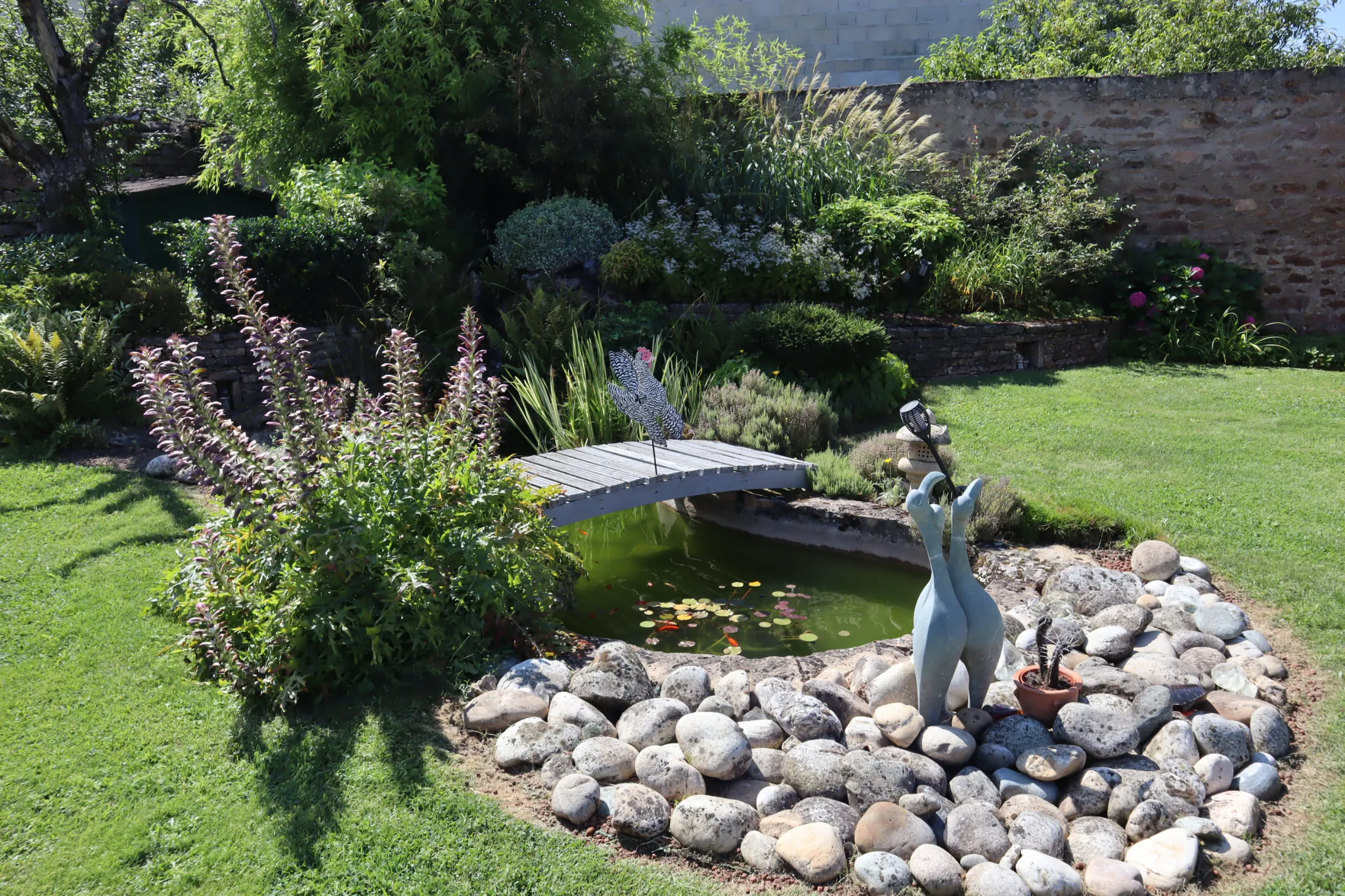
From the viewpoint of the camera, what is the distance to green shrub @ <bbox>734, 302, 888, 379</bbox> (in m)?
7.83

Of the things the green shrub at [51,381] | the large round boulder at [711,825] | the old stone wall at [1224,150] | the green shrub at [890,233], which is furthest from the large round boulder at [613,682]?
the old stone wall at [1224,150]

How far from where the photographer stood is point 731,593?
544 centimetres

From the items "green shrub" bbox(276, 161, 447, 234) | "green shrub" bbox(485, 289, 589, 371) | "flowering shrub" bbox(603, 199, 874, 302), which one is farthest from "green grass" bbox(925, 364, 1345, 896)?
"green shrub" bbox(276, 161, 447, 234)

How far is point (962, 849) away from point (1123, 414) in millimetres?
5698

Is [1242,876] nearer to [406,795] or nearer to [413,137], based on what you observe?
[406,795]

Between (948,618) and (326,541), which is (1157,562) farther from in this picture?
(326,541)

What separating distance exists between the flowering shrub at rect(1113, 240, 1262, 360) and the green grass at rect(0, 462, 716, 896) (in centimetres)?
912

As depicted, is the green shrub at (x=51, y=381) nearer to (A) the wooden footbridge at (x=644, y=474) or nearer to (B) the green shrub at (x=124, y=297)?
(B) the green shrub at (x=124, y=297)

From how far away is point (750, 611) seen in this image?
514 cm

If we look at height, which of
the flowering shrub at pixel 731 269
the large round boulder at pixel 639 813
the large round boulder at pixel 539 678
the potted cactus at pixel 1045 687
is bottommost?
the large round boulder at pixel 639 813

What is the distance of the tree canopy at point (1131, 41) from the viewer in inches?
530

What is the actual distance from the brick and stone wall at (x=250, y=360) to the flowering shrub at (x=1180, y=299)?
7750 millimetres

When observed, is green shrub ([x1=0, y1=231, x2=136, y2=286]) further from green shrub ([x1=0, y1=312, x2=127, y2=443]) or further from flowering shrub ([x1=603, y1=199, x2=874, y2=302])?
flowering shrub ([x1=603, y1=199, x2=874, y2=302])

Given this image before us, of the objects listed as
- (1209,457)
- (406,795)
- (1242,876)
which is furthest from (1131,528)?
(406,795)
